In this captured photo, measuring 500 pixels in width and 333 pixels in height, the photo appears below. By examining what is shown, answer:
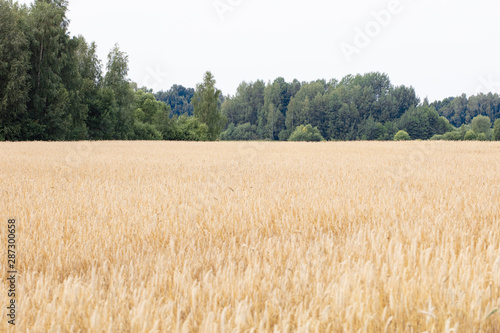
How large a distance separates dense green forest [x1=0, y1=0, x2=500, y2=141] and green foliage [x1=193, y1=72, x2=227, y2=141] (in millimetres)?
171

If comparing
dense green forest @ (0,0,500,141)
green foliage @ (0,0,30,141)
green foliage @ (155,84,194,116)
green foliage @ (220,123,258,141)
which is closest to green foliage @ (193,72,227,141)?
dense green forest @ (0,0,500,141)

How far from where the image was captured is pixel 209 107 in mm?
66688

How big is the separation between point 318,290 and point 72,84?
1688 inches

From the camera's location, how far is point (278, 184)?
5.75 metres

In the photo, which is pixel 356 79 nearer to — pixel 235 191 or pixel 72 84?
pixel 72 84

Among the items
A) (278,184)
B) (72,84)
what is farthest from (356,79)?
(278,184)

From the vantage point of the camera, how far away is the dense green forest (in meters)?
34.1

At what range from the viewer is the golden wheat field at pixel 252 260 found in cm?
152

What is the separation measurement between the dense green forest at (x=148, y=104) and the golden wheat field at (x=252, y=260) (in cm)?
3406

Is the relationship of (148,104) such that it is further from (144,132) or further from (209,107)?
(144,132)

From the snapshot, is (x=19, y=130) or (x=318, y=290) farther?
(x=19, y=130)

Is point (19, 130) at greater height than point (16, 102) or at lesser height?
lesser

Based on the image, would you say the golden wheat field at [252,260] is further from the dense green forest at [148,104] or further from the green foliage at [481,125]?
the green foliage at [481,125]

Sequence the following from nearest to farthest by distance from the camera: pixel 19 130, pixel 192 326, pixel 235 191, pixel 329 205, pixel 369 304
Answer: pixel 192 326 → pixel 369 304 → pixel 329 205 → pixel 235 191 → pixel 19 130
